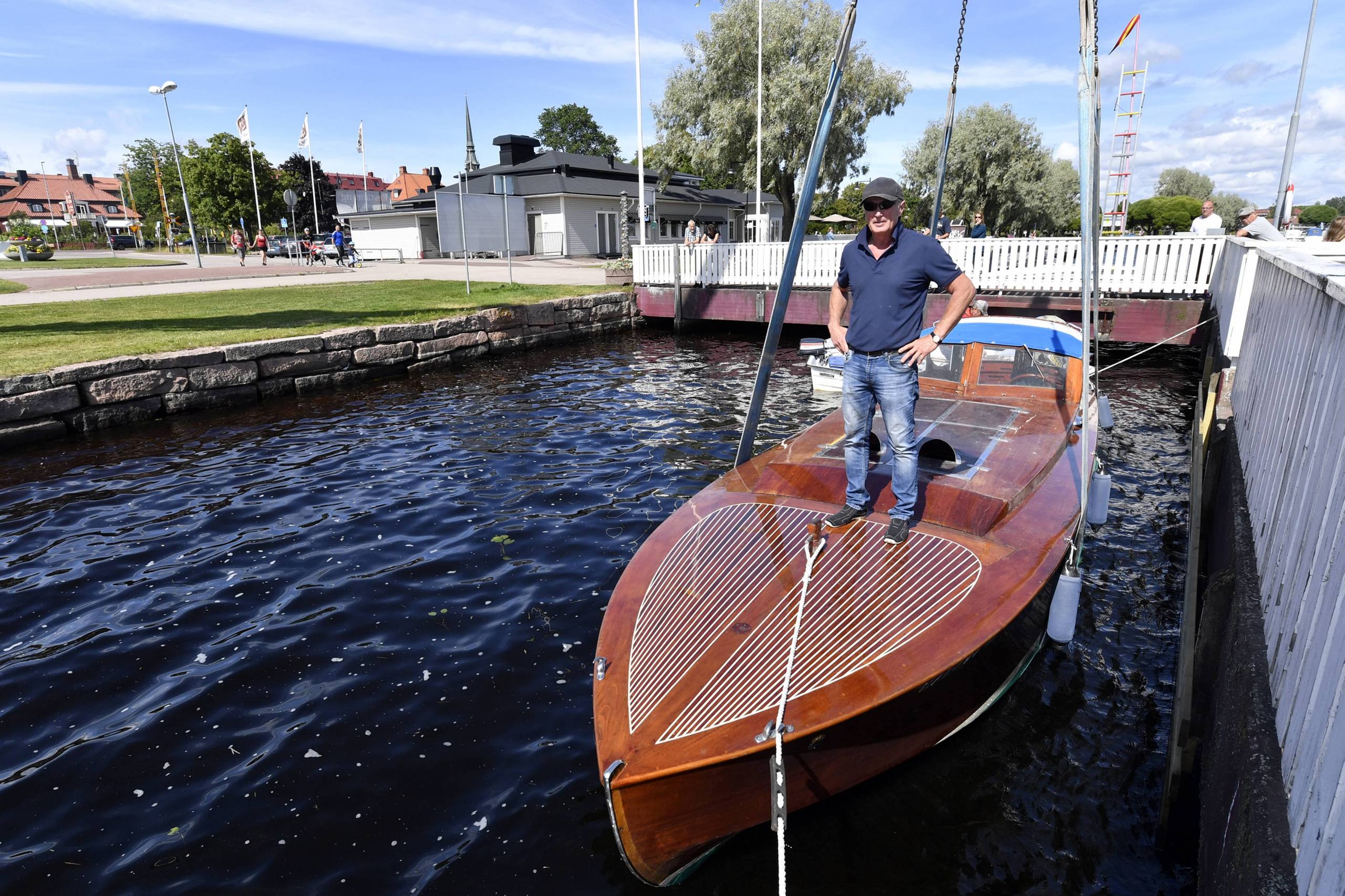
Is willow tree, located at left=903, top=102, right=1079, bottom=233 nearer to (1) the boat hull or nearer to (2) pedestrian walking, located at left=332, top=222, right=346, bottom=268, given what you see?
(2) pedestrian walking, located at left=332, top=222, right=346, bottom=268

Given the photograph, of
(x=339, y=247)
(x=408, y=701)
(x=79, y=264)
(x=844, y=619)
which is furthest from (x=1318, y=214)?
(x=79, y=264)

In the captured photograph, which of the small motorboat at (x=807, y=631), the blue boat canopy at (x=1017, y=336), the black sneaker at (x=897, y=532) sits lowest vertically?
the small motorboat at (x=807, y=631)

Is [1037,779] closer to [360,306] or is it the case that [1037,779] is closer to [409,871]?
[409,871]

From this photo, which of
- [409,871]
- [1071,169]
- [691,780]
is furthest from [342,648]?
[1071,169]

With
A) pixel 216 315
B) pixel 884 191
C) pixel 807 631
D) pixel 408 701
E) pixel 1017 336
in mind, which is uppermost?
pixel 884 191

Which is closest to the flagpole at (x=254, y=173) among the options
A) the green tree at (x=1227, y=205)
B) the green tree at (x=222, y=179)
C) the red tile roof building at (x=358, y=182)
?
the green tree at (x=222, y=179)

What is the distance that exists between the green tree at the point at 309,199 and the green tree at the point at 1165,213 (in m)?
68.8

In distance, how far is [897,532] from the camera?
13.0 feet

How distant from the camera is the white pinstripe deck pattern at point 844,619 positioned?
9.93ft

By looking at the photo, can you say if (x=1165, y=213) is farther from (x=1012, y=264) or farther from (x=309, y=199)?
(x=309, y=199)

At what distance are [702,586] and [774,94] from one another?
28061mm

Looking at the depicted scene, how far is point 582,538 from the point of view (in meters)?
6.39

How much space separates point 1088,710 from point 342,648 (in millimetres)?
4567

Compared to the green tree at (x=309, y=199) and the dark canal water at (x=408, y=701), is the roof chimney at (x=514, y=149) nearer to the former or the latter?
the green tree at (x=309, y=199)
